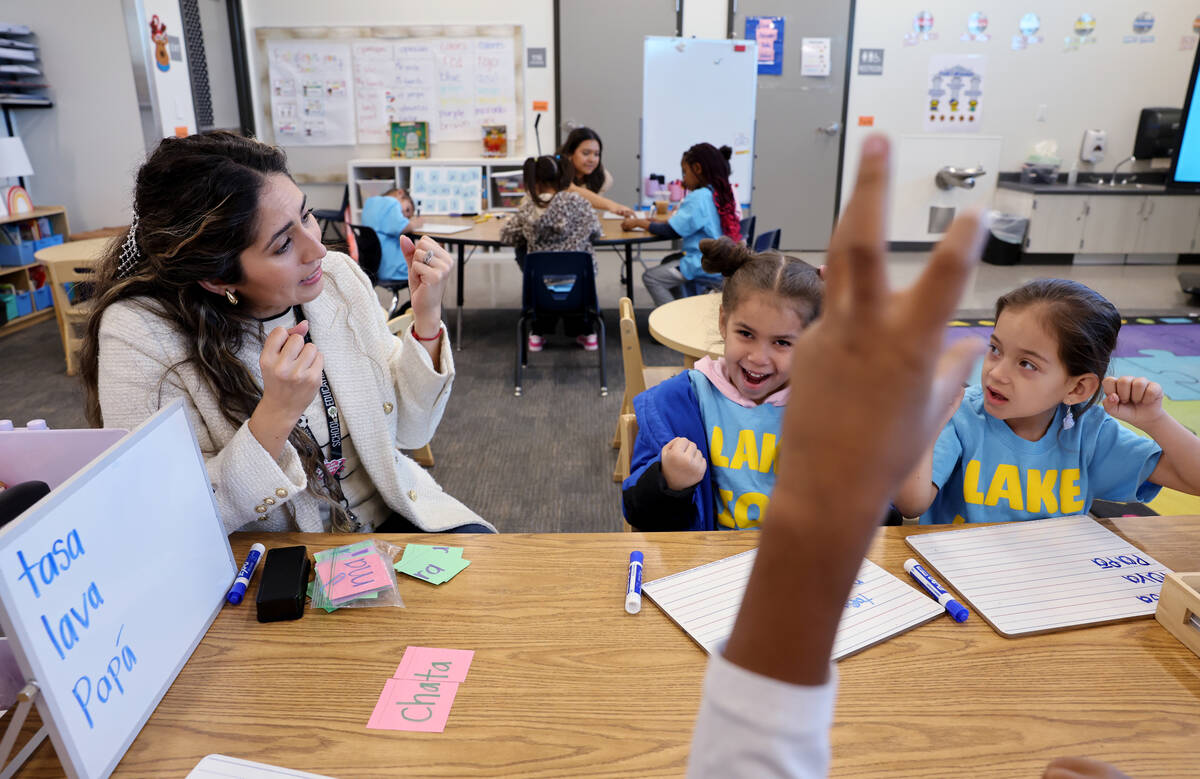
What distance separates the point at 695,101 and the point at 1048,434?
4.82m

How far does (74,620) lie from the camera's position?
665mm

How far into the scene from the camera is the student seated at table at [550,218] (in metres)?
3.92

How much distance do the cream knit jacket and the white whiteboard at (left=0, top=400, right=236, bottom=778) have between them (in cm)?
16

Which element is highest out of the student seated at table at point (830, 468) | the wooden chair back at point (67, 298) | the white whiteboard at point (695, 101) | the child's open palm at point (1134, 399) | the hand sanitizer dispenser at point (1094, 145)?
the white whiteboard at point (695, 101)

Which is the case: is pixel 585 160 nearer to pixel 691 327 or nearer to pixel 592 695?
pixel 691 327

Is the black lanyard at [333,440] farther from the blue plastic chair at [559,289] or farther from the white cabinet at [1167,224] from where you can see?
the white cabinet at [1167,224]

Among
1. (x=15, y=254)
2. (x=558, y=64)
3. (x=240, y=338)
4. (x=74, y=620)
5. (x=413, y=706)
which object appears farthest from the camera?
(x=558, y=64)

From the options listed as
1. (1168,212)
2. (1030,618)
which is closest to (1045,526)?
(1030,618)

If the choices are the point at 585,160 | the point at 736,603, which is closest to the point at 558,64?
the point at 585,160

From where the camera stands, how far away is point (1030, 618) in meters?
0.90

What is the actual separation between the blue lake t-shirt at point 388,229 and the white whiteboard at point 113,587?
11.3 ft

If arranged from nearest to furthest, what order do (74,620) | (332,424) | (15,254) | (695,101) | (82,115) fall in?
(74,620), (332,424), (15,254), (82,115), (695,101)

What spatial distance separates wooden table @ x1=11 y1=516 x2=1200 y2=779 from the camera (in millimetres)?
710

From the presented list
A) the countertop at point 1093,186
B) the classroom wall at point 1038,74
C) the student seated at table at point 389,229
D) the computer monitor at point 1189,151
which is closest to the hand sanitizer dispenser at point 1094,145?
the classroom wall at point 1038,74
